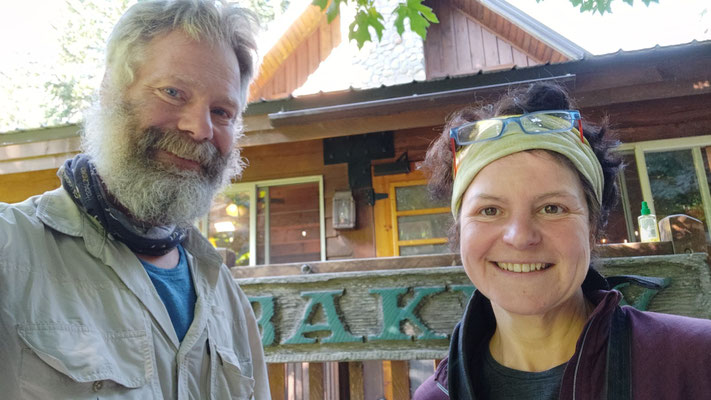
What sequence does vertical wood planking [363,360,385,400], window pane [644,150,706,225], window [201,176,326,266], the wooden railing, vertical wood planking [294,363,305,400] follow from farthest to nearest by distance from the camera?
window [201,176,326,266], window pane [644,150,706,225], vertical wood planking [363,360,385,400], vertical wood planking [294,363,305,400], the wooden railing

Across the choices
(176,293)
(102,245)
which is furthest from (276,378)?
(102,245)

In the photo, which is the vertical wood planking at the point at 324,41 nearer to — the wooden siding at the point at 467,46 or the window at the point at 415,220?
the wooden siding at the point at 467,46

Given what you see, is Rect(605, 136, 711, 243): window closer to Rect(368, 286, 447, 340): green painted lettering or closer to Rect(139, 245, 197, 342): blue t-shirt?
Rect(368, 286, 447, 340): green painted lettering

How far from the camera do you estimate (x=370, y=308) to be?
2309mm

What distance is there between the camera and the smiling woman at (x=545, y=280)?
113 cm

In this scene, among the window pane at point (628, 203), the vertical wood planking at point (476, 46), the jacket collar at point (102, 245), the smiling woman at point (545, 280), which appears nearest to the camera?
the smiling woman at point (545, 280)

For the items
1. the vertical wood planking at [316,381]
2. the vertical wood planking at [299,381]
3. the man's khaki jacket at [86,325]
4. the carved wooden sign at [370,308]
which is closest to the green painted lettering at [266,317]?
the carved wooden sign at [370,308]

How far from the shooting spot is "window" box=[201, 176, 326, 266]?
582cm

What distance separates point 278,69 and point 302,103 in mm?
5407

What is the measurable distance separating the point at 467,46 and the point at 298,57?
139 inches

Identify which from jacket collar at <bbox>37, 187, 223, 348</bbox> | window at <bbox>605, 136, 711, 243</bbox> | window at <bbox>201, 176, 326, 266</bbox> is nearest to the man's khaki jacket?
jacket collar at <bbox>37, 187, 223, 348</bbox>

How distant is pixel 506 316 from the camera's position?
1.38 metres

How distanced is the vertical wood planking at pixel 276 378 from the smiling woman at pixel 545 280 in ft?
3.45

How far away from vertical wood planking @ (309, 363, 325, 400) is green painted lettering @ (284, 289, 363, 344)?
148 millimetres
